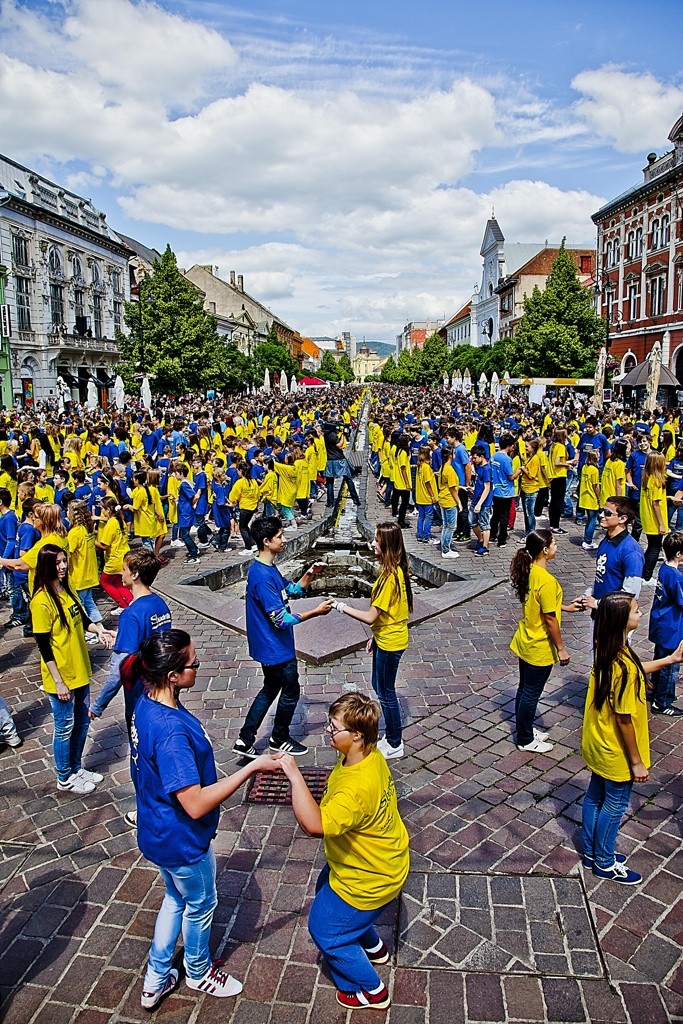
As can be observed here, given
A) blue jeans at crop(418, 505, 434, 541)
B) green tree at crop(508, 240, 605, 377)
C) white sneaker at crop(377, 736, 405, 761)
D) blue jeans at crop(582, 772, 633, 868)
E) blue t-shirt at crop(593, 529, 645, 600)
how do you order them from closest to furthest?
blue jeans at crop(582, 772, 633, 868) → white sneaker at crop(377, 736, 405, 761) → blue t-shirt at crop(593, 529, 645, 600) → blue jeans at crop(418, 505, 434, 541) → green tree at crop(508, 240, 605, 377)

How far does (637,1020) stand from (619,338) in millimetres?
53189

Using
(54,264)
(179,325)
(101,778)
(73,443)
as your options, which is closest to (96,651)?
(101,778)

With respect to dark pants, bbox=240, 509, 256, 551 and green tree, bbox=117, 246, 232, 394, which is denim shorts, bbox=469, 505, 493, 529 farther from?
green tree, bbox=117, 246, 232, 394

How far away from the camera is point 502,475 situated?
36.9ft

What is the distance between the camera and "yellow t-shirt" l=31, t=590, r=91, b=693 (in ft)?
15.5

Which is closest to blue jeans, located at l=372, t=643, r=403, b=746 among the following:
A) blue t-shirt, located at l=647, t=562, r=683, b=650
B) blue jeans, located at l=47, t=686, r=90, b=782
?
blue jeans, located at l=47, t=686, r=90, b=782

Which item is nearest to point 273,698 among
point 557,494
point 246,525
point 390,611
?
point 390,611

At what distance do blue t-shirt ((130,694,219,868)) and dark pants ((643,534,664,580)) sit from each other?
7.59 metres

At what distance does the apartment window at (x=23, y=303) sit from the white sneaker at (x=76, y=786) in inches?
1751

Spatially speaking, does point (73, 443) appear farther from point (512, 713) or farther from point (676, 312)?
point (676, 312)

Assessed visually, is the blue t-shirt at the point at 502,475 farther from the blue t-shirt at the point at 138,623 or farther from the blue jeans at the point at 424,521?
the blue t-shirt at the point at 138,623

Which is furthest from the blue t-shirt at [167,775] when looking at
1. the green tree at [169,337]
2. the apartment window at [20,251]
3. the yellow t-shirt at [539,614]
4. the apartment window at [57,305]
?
the apartment window at [57,305]

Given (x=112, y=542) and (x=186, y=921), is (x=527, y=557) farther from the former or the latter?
(x=112, y=542)

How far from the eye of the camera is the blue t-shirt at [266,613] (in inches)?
195
